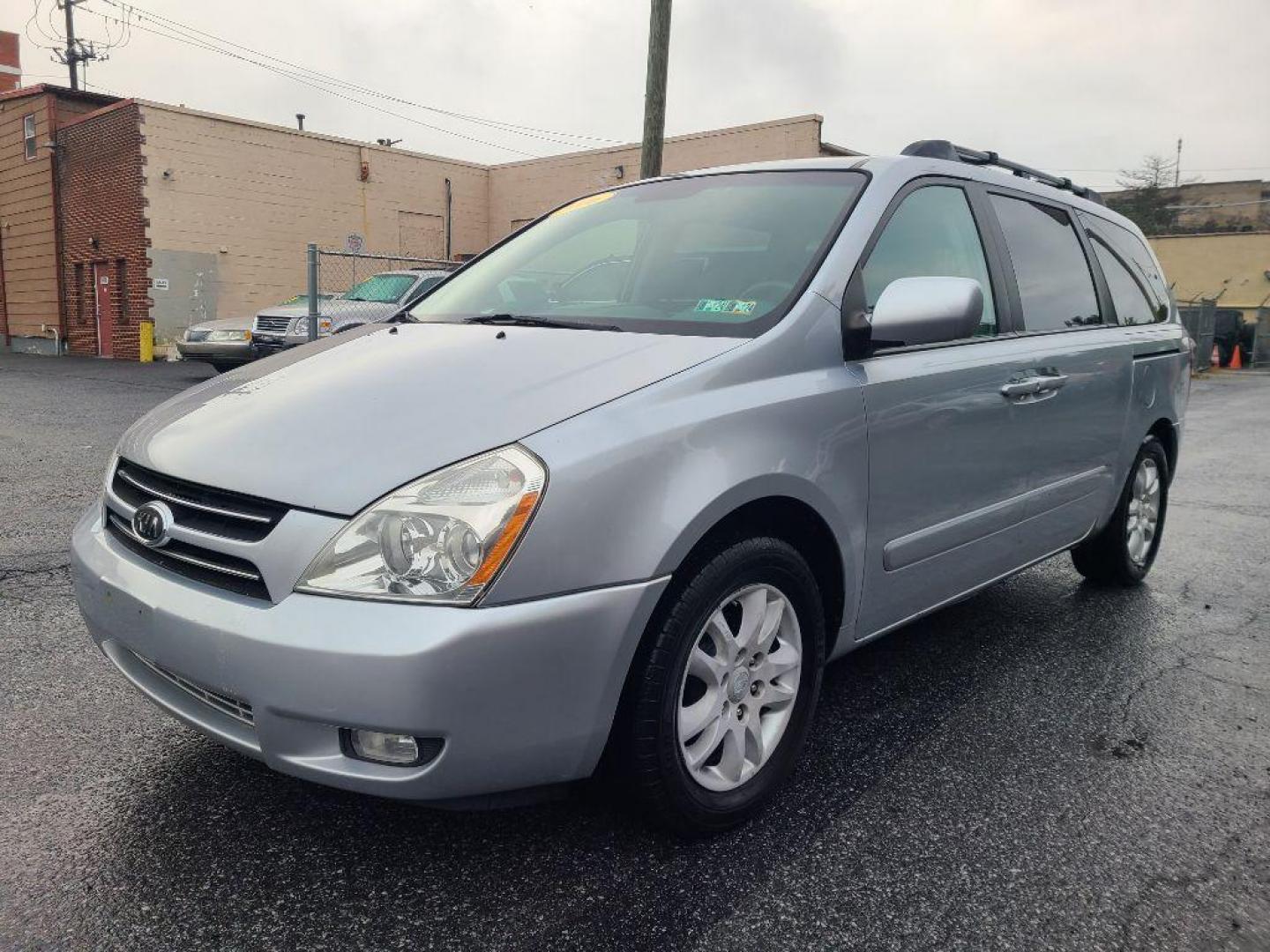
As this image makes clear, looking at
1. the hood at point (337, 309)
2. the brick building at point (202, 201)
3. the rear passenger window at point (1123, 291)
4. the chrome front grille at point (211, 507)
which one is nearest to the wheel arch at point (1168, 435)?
the rear passenger window at point (1123, 291)

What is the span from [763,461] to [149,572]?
1.40 m

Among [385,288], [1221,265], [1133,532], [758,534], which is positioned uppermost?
[1221,265]

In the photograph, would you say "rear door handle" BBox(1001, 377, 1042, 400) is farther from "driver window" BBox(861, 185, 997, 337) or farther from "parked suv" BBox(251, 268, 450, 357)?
"parked suv" BBox(251, 268, 450, 357)

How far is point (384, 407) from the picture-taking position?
2.18m

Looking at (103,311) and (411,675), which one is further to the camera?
(103,311)

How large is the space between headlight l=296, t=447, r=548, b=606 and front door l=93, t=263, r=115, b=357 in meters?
22.9

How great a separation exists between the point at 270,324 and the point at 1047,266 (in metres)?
10.8

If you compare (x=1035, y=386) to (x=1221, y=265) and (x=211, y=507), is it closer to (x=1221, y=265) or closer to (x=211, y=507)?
(x=211, y=507)

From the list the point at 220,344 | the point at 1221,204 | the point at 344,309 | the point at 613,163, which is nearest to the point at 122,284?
the point at 220,344

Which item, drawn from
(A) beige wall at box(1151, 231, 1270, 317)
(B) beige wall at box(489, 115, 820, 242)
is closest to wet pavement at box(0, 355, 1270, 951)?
(B) beige wall at box(489, 115, 820, 242)

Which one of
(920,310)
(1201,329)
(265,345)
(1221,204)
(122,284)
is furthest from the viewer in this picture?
(1221,204)

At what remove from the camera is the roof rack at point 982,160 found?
3.36 meters

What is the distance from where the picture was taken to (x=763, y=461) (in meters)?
2.26

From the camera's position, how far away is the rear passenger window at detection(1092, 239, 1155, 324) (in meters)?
4.20
